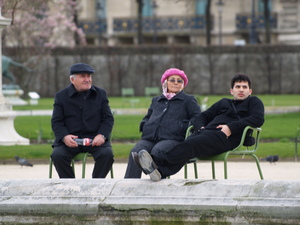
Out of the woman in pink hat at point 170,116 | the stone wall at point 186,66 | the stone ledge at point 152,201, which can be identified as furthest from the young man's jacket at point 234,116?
the stone wall at point 186,66

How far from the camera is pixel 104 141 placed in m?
10.4

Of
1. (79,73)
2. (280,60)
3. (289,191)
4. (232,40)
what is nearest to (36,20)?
(280,60)

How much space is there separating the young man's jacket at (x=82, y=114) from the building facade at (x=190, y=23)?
45.4m

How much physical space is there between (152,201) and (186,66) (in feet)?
130

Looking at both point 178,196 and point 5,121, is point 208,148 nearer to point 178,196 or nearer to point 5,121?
point 178,196

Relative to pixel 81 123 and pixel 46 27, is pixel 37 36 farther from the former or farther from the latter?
pixel 81 123

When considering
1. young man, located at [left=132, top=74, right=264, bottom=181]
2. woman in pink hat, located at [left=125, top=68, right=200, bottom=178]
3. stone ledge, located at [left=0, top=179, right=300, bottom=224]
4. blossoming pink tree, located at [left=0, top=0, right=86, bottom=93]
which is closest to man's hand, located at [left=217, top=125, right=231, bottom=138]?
young man, located at [left=132, top=74, right=264, bottom=181]

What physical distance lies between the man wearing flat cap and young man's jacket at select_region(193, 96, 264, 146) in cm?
96

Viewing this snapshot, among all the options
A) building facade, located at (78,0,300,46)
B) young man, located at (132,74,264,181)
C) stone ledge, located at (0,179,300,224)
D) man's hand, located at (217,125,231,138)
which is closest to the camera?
stone ledge, located at (0,179,300,224)

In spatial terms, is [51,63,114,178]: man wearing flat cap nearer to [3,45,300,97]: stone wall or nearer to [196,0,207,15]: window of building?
[3,45,300,97]: stone wall

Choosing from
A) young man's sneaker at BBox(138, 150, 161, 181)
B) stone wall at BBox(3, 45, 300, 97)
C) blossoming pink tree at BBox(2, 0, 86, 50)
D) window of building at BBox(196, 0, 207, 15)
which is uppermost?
young man's sneaker at BBox(138, 150, 161, 181)

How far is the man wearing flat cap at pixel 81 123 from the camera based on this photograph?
10.4m

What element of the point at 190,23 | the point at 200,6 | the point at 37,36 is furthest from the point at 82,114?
the point at 200,6

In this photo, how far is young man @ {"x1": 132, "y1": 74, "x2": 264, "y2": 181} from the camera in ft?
30.8
